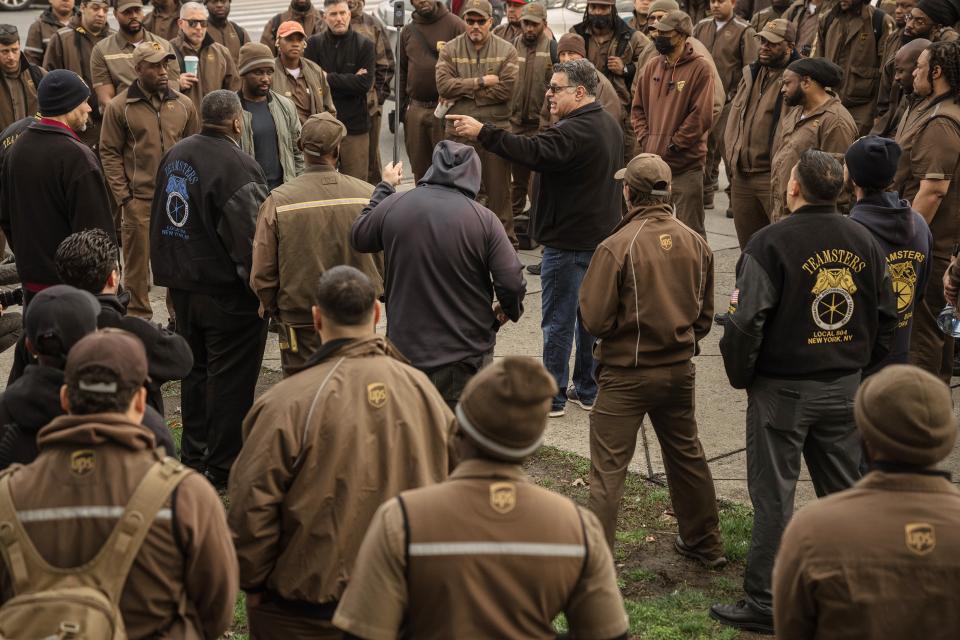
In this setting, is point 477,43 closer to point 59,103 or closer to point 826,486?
point 59,103

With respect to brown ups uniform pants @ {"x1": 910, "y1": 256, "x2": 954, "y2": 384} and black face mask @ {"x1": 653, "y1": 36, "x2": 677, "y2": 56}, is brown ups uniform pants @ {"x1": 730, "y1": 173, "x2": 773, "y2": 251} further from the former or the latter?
brown ups uniform pants @ {"x1": 910, "y1": 256, "x2": 954, "y2": 384}

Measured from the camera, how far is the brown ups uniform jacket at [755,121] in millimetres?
9281

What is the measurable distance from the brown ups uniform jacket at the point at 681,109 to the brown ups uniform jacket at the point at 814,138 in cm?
146

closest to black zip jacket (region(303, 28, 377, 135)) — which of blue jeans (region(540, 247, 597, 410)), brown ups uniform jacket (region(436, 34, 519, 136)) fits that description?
brown ups uniform jacket (region(436, 34, 519, 136))

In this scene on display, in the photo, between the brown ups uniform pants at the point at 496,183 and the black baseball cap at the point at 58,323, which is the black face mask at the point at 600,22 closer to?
the brown ups uniform pants at the point at 496,183

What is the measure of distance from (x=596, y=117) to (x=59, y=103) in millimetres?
3409

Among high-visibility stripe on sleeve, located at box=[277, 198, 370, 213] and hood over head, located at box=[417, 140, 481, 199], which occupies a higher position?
hood over head, located at box=[417, 140, 481, 199]

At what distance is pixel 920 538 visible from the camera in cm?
324

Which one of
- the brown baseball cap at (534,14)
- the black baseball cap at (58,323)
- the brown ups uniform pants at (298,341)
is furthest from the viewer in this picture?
the brown baseball cap at (534,14)

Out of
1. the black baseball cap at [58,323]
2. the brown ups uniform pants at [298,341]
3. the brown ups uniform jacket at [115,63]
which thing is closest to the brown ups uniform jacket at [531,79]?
the brown ups uniform jacket at [115,63]

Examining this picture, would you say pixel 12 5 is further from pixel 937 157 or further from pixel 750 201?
pixel 937 157

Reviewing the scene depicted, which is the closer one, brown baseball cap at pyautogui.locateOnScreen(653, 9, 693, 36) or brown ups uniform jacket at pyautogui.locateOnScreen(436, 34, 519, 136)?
brown baseball cap at pyautogui.locateOnScreen(653, 9, 693, 36)

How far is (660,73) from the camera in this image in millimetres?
10039

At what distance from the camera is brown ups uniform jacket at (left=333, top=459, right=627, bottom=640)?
304 cm
